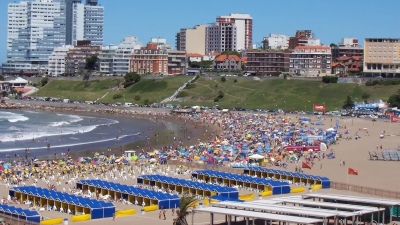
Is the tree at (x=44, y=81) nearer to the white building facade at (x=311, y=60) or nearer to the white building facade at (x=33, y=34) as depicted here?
the white building facade at (x=311, y=60)

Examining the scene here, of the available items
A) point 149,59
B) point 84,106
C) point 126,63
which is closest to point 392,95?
point 84,106

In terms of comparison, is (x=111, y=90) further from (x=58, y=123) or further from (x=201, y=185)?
(x=201, y=185)

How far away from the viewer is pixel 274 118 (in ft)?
245

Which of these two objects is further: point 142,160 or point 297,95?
point 297,95

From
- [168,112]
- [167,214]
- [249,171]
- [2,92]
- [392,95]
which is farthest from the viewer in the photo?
[2,92]

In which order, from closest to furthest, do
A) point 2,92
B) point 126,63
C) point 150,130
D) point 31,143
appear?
point 31,143
point 150,130
point 2,92
point 126,63

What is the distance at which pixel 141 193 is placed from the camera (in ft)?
107

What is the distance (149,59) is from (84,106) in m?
29.6

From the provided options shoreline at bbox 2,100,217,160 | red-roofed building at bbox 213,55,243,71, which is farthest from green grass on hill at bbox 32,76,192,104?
red-roofed building at bbox 213,55,243,71

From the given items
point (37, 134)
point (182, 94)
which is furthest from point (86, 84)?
point (37, 134)

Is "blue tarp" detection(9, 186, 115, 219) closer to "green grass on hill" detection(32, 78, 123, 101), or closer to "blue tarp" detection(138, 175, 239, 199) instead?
"blue tarp" detection(138, 175, 239, 199)

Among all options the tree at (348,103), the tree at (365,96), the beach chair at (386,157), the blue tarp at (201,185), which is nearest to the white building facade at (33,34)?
the tree at (365,96)

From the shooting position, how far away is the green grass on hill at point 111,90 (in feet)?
340

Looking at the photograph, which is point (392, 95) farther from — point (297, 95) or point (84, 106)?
point (84, 106)
